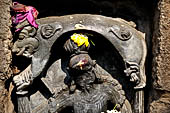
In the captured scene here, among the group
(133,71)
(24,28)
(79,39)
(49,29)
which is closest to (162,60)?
(133,71)

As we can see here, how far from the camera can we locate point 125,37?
188 cm

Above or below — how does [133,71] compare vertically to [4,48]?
below

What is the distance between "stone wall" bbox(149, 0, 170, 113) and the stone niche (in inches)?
4.8

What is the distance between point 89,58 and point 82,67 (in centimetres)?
8

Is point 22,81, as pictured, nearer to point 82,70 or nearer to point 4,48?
point 4,48

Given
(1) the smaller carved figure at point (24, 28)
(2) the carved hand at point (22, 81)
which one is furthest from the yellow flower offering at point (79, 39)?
(2) the carved hand at point (22, 81)

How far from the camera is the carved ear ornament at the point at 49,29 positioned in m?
1.86

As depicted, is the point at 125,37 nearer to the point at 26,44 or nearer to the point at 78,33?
the point at 78,33

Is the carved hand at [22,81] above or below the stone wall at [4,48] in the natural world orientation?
below

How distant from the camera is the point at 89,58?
189 cm

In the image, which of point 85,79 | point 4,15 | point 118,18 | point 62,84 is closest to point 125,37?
point 118,18

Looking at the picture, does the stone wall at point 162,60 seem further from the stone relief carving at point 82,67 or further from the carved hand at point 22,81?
the carved hand at point 22,81

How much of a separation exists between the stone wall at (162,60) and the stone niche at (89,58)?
0.12m

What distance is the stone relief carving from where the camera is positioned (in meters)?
1.87
